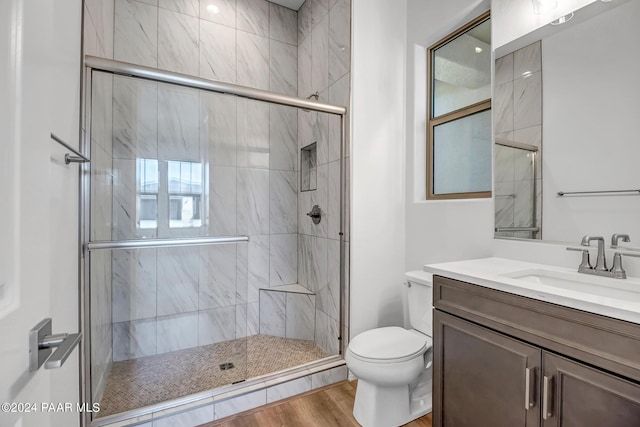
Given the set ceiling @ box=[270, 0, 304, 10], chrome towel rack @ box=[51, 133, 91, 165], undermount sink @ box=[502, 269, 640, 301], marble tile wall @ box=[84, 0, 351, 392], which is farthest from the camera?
ceiling @ box=[270, 0, 304, 10]

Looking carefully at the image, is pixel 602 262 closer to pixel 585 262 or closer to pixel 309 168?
pixel 585 262

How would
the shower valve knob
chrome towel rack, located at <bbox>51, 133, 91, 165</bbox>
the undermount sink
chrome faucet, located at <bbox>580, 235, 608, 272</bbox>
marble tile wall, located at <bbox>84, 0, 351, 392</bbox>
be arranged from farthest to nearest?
the shower valve knob, marble tile wall, located at <bbox>84, 0, 351, 392</bbox>, chrome faucet, located at <bbox>580, 235, 608, 272</bbox>, the undermount sink, chrome towel rack, located at <bbox>51, 133, 91, 165</bbox>

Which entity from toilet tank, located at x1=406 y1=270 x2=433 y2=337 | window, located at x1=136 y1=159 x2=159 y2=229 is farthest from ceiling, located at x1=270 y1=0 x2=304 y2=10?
toilet tank, located at x1=406 y1=270 x2=433 y2=337

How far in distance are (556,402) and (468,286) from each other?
42cm

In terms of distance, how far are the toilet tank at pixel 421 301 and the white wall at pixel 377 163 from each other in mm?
341

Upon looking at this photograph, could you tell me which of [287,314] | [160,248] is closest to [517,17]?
[160,248]

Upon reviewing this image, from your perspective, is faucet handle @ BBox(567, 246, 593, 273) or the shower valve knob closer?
faucet handle @ BBox(567, 246, 593, 273)

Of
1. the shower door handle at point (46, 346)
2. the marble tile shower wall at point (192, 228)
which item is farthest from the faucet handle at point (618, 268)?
the marble tile shower wall at point (192, 228)

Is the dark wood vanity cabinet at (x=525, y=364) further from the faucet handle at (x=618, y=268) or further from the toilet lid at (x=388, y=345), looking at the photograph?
the faucet handle at (x=618, y=268)

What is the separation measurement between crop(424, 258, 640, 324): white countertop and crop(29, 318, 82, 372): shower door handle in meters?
1.22

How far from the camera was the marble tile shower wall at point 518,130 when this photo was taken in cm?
148

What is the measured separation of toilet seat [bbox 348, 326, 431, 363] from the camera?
152 cm

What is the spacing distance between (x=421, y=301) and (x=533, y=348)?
2.75 feet

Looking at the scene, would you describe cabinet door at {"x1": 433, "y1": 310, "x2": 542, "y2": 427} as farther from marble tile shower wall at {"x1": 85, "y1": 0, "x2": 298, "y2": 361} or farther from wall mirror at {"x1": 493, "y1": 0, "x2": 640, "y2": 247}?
marble tile shower wall at {"x1": 85, "y1": 0, "x2": 298, "y2": 361}
